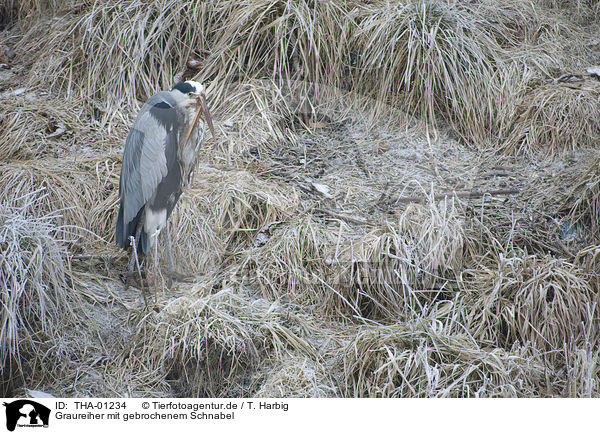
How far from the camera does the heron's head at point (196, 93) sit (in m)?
1.26

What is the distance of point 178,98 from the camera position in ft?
4.14

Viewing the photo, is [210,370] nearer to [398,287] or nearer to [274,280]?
[274,280]

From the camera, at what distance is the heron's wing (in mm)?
1274

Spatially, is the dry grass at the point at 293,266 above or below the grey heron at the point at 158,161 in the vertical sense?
below

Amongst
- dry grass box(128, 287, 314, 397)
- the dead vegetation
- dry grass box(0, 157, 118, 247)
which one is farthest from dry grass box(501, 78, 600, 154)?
dry grass box(0, 157, 118, 247)

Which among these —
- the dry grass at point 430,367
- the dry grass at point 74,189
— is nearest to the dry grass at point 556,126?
the dry grass at point 430,367

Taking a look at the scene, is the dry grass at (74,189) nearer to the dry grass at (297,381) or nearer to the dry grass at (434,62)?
the dry grass at (297,381)

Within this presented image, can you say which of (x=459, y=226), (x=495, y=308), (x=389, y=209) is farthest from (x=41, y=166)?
(x=495, y=308)

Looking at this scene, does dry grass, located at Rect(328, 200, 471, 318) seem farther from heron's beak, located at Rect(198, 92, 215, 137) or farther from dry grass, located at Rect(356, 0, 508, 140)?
heron's beak, located at Rect(198, 92, 215, 137)

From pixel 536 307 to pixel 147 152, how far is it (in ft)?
3.24
